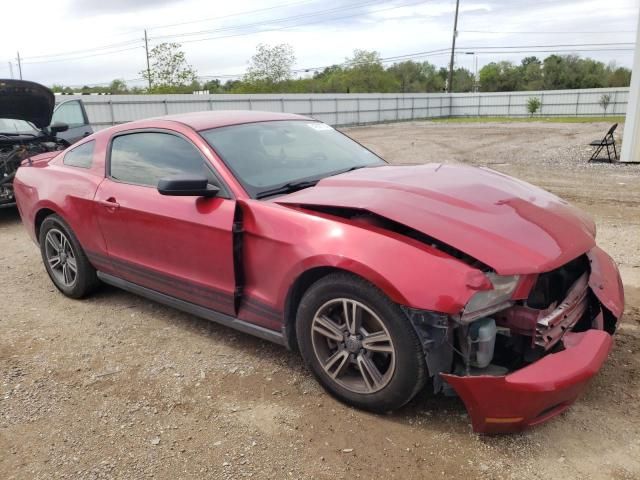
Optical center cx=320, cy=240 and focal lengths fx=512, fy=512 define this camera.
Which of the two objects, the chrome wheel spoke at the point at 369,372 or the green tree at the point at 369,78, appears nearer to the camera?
the chrome wheel spoke at the point at 369,372

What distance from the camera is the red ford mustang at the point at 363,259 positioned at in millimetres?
2381

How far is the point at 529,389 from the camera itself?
224 centimetres

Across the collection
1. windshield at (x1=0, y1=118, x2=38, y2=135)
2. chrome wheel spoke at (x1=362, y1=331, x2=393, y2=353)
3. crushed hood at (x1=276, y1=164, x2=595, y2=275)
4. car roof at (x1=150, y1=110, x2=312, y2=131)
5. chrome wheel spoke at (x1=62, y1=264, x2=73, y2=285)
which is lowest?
chrome wheel spoke at (x1=62, y1=264, x2=73, y2=285)

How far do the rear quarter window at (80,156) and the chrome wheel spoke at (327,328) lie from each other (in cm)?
264

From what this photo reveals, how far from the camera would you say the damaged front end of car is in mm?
2283

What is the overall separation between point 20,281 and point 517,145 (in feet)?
54.4

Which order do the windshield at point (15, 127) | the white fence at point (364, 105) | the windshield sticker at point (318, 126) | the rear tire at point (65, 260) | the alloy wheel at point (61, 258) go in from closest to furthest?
the windshield sticker at point (318, 126) → the rear tire at point (65, 260) → the alloy wheel at point (61, 258) → the windshield at point (15, 127) → the white fence at point (364, 105)

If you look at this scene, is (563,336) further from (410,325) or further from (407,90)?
(407,90)

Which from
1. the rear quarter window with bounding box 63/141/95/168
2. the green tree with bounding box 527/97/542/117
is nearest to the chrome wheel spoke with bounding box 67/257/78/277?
the rear quarter window with bounding box 63/141/95/168

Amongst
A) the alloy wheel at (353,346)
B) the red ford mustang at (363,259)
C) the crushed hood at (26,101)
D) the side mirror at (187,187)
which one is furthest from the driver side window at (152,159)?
the crushed hood at (26,101)

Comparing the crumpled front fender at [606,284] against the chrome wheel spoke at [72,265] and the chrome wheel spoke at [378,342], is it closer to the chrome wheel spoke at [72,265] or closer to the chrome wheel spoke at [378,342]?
the chrome wheel spoke at [378,342]

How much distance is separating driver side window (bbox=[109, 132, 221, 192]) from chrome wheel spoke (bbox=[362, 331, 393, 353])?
1387mm

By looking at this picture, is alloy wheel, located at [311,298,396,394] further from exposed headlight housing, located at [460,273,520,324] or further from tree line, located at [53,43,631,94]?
tree line, located at [53,43,631,94]

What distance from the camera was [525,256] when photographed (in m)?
2.43
